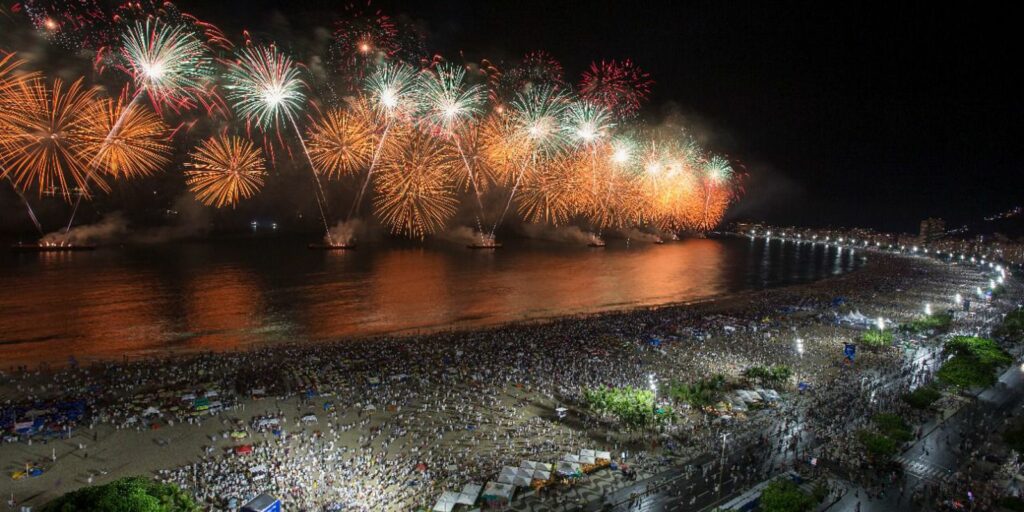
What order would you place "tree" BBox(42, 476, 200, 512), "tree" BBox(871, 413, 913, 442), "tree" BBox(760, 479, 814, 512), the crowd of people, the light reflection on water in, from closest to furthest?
1. "tree" BBox(42, 476, 200, 512)
2. "tree" BBox(760, 479, 814, 512)
3. the crowd of people
4. "tree" BBox(871, 413, 913, 442)
5. the light reflection on water

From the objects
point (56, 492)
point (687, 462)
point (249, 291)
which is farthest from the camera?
point (249, 291)

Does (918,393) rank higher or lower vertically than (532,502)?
higher

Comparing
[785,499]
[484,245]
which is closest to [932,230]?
[484,245]

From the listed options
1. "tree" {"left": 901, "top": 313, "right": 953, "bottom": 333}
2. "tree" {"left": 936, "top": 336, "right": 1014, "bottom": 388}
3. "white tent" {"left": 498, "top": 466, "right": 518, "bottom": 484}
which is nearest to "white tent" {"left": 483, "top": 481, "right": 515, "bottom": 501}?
"white tent" {"left": 498, "top": 466, "right": 518, "bottom": 484}

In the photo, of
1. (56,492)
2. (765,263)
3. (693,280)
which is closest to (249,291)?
(56,492)

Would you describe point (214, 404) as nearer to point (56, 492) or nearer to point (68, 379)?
point (56, 492)

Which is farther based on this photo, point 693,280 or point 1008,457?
point 693,280

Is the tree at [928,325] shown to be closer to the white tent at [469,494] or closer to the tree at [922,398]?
the tree at [922,398]

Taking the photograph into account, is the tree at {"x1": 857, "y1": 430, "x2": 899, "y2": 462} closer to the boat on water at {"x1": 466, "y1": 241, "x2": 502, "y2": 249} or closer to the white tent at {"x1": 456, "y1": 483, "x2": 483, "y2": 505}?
the white tent at {"x1": 456, "y1": 483, "x2": 483, "y2": 505}
